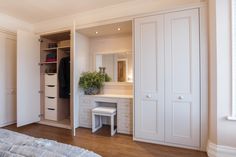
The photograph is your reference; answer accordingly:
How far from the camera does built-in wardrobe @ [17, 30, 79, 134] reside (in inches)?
135

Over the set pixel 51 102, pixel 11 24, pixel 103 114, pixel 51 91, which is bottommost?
pixel 103 114

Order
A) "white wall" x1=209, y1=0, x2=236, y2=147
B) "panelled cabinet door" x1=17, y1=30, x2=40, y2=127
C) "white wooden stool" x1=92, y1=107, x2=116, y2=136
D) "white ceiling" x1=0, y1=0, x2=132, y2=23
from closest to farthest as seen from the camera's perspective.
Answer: "white wall" x1=209, y1=0, x2=236, y2=147 < "white ceiling" x1=0, y1=0, x2=132, y2=23 < "white wooden stool" x1=92, y1=107, x2=116, y2=136 < "panelled cabinet door" x1=17, y1=30, x2=40, y2=127

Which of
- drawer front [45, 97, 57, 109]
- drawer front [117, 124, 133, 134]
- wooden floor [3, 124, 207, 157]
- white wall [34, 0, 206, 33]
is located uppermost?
white wall [34, 0, 206, 33]

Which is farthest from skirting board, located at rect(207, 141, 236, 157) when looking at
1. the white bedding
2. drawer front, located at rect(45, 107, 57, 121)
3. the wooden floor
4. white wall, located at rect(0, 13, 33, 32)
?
white wall, located at rect(0, 13, 33, 32)

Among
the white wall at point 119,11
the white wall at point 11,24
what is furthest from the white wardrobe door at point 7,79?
the white wall at point 119,11

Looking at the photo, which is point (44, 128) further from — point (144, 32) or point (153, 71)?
point (144, 32)

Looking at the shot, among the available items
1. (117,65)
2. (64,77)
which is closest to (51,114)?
(64,77)

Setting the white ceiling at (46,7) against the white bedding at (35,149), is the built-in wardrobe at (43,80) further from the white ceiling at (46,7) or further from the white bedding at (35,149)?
the white bedding at (35,149)

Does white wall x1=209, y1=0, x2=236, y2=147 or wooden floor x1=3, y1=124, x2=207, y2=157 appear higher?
white wall x1=209, y1=0, x2=236, y2=147

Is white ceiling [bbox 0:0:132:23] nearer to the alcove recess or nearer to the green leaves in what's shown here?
the alcove recess

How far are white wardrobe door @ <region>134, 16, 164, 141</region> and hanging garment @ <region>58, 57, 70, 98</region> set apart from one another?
6.16ft

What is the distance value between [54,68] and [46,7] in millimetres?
1605

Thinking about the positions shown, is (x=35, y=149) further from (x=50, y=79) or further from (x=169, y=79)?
(x=50, y=79)

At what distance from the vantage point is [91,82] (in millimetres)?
3439
